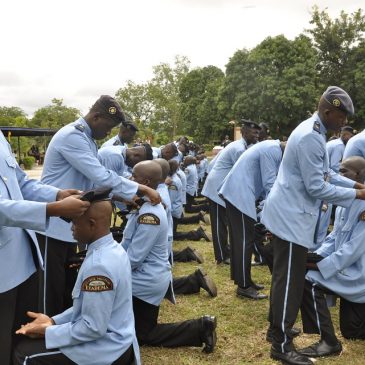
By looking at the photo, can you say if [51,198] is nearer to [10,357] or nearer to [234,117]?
[10,357]

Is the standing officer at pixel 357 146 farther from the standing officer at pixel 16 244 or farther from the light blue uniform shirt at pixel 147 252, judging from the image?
the standing officer at pixel 16 244

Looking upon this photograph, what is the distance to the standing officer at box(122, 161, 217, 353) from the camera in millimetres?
3480

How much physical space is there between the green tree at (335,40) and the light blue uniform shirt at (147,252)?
2501 centimetres

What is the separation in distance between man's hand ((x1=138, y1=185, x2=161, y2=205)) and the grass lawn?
4.02 ft

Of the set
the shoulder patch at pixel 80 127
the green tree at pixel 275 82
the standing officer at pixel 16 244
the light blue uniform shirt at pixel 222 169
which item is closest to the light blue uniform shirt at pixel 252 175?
the light blue uniform shirt at pixel 222 169

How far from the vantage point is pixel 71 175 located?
371 centimetres

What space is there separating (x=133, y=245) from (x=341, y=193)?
160cm

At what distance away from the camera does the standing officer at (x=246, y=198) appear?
5.00 meters

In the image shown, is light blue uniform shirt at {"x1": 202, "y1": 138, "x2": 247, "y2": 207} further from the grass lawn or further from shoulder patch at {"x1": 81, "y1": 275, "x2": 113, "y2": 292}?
shoulder patch at {"x1": 81, "y1": 275, "x2": 113, "y2": 292}

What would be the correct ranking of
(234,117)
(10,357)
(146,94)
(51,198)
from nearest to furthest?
(10,357) < (51,198) < (234,117) < (146,94)

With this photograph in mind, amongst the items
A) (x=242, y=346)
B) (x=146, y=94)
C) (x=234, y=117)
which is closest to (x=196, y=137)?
(x=234, y=117)

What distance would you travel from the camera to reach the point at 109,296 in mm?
2342

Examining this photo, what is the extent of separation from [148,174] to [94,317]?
1.60 meters

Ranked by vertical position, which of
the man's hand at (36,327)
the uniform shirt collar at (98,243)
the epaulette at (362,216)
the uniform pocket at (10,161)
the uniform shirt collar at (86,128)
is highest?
the uniform shirt collar at (86,128)
